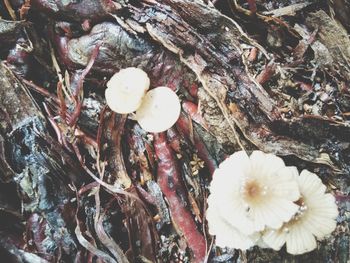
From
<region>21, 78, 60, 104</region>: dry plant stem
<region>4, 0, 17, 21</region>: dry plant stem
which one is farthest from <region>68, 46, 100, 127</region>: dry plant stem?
<region>4, 0, 17, 21</region>: dry plant stem

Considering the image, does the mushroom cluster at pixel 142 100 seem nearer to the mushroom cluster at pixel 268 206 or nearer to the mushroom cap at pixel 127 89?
the mushroom cap at pixel 127 89

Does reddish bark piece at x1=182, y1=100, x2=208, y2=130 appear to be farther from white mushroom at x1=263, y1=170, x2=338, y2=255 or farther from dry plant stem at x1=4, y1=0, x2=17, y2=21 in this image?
dry plant stem at x1=4, y1=0, x2=17, y2=21

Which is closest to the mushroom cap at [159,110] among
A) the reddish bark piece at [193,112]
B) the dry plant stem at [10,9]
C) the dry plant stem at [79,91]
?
the reddish bark piece at [193,112]

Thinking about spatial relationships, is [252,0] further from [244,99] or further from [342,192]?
[342,192]

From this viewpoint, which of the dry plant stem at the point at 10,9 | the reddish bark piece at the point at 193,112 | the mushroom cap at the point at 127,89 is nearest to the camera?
the mushroom cap at the point at 127,89

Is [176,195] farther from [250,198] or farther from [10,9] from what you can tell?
[10,9]

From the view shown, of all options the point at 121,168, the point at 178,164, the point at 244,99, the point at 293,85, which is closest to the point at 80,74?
the point at 121,168
